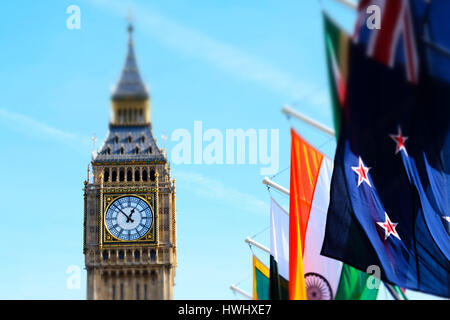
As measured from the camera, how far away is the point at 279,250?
275 feet

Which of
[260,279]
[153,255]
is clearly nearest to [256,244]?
[260,279]

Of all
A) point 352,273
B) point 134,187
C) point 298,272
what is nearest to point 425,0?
point 298,272

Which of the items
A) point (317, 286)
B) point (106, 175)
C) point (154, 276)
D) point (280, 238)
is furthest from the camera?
point (106, 175)

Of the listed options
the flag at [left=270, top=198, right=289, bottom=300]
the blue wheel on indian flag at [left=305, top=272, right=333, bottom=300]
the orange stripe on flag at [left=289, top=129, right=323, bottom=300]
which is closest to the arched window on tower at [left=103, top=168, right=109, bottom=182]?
the flag at [left=270, top=198, right=289, bottom=300]

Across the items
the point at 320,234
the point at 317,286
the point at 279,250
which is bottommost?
the point at 317,286

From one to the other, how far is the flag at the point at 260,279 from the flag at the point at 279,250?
954 cm

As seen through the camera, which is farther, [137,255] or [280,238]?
[137,255]

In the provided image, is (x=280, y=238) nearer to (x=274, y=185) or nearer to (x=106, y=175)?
(x=274, y=185)

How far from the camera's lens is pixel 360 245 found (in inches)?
2185

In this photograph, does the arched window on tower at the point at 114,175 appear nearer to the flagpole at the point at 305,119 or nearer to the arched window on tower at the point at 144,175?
the arched window on tower at the point at 144,175

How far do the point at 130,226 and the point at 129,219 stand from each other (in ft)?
2.90

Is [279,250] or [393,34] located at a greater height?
[393,34]

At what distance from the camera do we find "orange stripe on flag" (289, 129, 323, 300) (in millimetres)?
67750

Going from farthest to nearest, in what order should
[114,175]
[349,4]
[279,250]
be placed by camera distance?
[114,175], [279,250], [349,4]
